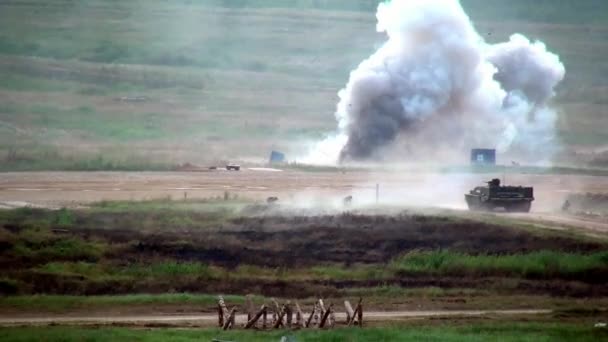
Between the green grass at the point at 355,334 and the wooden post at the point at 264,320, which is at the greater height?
the wooden post at the point at 264,320

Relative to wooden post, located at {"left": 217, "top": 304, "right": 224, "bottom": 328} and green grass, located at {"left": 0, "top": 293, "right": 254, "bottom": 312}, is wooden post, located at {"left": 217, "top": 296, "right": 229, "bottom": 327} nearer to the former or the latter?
wooden post, located at {"left": 217, "top": 304, "right": 224, "bottom": 328}

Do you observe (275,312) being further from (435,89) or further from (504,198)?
(435,89)

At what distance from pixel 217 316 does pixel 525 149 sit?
6280 centimetres

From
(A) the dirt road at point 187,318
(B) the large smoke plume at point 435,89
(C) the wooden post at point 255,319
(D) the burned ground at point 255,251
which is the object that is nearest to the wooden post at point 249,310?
(C) the wooden post at point 255,319

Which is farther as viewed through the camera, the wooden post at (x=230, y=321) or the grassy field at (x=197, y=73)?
the grassy field at (x=197, y=73)

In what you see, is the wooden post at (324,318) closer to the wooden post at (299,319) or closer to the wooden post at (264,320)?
the wooden post at (299,319)

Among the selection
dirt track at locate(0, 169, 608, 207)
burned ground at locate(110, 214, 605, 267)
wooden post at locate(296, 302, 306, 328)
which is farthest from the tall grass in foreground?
dirt track at locate(0, 169, 608, 207)

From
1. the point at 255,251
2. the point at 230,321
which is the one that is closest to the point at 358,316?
the point at 230,321

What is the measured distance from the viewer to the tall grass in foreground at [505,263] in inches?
2586

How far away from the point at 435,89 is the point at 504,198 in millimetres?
21137

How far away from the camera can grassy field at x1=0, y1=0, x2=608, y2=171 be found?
121 metres

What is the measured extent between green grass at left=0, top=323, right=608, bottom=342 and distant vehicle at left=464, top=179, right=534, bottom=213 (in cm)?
2902

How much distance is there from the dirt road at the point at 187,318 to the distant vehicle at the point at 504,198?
2486cm

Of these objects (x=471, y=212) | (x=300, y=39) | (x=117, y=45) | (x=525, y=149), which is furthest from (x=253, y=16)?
(x=471, y=212)
